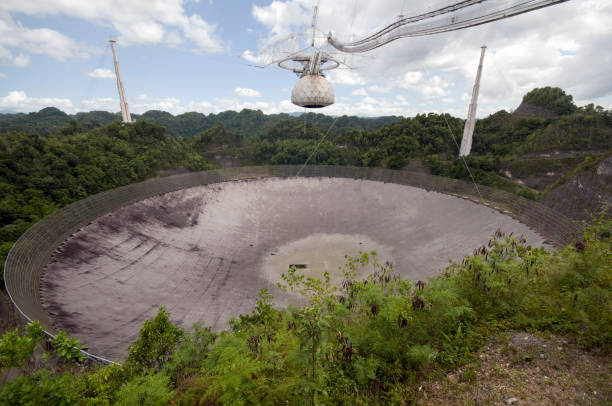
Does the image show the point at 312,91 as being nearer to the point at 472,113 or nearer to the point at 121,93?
the point at 472,113

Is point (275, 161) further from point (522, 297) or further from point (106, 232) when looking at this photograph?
point (522, 297)

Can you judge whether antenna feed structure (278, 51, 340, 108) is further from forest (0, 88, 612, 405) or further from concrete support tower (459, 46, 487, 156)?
concrete support tower (459, 46, 487, 156)

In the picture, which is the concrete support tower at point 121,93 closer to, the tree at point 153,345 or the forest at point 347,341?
the forest at point 347,341

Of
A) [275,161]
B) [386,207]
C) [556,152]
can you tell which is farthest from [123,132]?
[556,152]

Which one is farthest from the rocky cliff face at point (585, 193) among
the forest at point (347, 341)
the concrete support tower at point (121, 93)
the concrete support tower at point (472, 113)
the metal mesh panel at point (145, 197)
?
the concrete support tower at point (121, 93)

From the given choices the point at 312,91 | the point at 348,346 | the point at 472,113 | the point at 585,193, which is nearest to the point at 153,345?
the point at 348,346

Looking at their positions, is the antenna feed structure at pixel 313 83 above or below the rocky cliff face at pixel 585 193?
above
